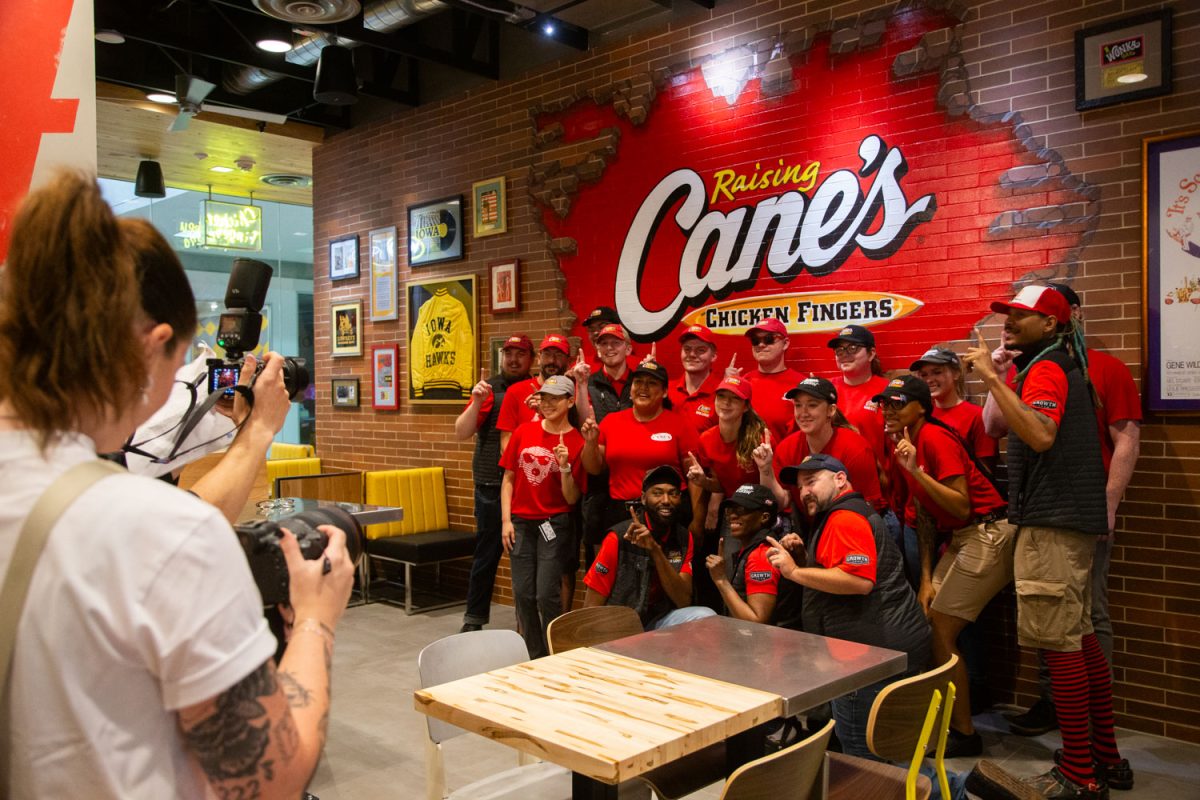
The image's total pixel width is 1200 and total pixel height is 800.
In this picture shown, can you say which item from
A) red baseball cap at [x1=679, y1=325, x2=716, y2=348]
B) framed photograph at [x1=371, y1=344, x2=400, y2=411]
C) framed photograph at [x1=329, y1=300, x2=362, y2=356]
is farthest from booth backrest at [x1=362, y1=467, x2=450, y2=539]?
red baseball cap at [x1=679, y1=325, x2=716, y2=348]

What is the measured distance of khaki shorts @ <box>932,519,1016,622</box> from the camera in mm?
3920

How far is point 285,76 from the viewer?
24.0 feet

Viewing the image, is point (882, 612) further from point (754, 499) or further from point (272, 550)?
point (272, 550)

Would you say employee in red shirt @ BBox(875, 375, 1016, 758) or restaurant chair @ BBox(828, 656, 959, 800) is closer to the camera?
restaurant chair @ BBox(828, 656, 959, 800)

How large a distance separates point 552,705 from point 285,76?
6455mm

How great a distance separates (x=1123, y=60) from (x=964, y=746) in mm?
3114

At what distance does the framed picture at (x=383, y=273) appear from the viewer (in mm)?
7820

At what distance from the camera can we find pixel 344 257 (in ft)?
27.3

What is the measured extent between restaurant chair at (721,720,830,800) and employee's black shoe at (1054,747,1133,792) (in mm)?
1865

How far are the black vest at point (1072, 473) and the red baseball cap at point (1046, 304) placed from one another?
0.54 ft

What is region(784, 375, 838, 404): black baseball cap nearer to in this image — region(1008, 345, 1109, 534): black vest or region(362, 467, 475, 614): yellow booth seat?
region(1008, 345, 1109, 534): black vest

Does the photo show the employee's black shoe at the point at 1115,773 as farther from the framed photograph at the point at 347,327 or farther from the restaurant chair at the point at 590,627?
the framed photograph at the point at 347,327

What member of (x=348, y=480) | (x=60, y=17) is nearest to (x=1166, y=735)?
(x=60, y=17)

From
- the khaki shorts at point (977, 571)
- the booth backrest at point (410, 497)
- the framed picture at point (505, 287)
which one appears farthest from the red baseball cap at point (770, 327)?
the booth backrest at point (410, 497)
